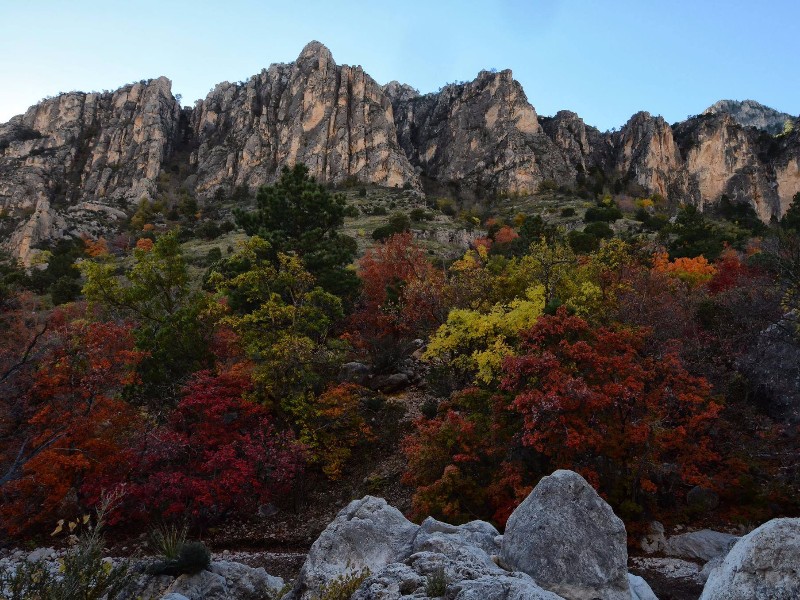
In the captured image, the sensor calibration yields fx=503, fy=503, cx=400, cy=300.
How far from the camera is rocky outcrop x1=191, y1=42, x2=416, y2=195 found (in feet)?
339

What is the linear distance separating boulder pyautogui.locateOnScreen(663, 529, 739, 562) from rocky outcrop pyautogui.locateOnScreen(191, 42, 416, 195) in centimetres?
9016

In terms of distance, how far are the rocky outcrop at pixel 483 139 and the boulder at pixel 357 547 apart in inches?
3793

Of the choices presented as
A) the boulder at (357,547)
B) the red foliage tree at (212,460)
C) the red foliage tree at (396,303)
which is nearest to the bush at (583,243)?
the red foliage tree at (396,303)

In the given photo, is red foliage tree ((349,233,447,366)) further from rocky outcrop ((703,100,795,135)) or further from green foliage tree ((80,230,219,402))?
rocky outcrop ((703,100,795,135))

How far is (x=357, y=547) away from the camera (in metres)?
10.6

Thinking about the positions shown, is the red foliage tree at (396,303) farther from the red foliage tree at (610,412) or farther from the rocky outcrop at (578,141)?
the rocky outcrop at (578,141)

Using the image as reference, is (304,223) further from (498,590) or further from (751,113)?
(751,113)

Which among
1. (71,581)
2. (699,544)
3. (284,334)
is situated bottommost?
(699,544)

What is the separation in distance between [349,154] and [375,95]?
19561mm

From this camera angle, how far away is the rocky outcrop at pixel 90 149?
102 m

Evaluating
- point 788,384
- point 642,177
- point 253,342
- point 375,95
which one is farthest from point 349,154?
point 788,384

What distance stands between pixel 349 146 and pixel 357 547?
10290 cm

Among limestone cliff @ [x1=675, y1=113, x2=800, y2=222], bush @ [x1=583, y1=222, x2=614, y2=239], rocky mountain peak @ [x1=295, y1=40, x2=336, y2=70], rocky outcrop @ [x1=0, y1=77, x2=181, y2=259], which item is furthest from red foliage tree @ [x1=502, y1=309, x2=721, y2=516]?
rocky mountain peak @ [x1=295, y1=40, x2=336, y2=70]

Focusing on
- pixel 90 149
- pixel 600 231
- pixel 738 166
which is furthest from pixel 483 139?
pixel 90 149
